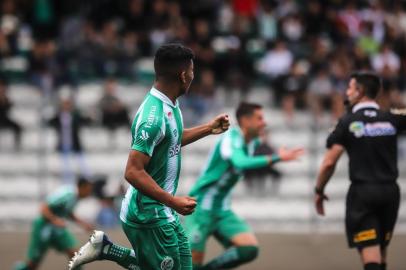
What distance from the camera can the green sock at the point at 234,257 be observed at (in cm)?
932

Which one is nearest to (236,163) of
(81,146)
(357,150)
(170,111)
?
(357,150)

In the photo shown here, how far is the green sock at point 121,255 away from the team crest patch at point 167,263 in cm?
56

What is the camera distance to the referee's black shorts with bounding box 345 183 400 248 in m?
8.12

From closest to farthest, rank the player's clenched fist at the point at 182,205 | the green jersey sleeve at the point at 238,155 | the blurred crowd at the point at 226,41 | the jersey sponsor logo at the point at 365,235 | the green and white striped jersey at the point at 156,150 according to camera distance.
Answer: the player's clenched fist at the point at 182,205 < the green and white striped jersey at the point at 156,150 < the jersey sponsor logo at the point at 365,235 < the green jersey sleeve at the point at 238,155 < the blurred crowd at the point at 226,41

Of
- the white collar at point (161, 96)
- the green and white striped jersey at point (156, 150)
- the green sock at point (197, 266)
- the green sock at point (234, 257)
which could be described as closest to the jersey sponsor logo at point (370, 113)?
the green sock at point (234, 257)

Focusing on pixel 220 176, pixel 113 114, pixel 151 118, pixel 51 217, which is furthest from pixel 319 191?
pixel 113 114

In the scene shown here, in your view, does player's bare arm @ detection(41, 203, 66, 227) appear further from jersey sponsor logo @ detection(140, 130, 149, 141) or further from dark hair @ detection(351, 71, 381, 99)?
jersey sponsor logo @ detection(140, 130, 149, 141)

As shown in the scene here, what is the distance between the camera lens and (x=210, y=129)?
23.5ft

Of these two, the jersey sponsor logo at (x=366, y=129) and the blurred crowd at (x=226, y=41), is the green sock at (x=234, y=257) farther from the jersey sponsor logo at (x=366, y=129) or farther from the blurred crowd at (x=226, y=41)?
the blurred crowd at (x=226, y=41)

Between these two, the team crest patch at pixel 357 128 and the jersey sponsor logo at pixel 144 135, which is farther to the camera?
the team crest patch at pixel 357 128

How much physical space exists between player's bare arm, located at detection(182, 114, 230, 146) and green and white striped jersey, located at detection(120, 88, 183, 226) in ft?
1.41

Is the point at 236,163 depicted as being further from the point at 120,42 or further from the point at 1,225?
the point at 120,42

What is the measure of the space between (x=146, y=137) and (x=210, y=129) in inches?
35.3

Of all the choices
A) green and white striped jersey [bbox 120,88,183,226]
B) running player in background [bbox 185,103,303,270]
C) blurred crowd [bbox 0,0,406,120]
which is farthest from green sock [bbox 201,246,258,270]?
blurred crowd [bbox 0,0,406,120]
